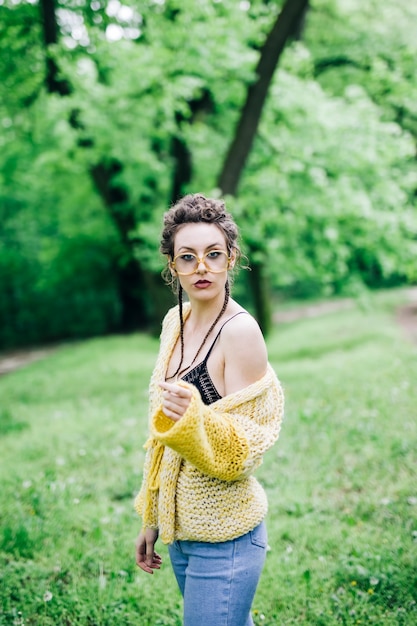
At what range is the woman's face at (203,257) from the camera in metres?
2.10

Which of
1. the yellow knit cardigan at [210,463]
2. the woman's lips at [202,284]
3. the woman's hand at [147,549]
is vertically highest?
the woman's lips at [202,284]

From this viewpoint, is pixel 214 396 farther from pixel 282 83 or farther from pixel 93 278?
pixel 93 278

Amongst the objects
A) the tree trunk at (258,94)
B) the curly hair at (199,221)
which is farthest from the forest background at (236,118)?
the curly hair at (199,221)

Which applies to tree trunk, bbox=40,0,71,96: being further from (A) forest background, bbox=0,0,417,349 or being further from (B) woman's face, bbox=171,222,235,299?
(B) woman's face, bbox=171,222,235,299

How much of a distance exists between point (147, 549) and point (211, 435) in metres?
0.77

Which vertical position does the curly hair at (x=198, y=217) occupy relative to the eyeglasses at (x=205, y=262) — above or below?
above

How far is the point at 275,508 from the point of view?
15.0ft

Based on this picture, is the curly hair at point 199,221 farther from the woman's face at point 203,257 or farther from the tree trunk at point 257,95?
the tree trunk at point 257,95

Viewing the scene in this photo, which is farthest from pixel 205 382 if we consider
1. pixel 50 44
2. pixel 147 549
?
pixel 50 44

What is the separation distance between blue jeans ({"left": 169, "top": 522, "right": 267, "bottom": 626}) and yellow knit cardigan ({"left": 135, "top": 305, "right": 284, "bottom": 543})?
0.05 metres

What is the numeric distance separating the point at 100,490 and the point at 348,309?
17.6 metres

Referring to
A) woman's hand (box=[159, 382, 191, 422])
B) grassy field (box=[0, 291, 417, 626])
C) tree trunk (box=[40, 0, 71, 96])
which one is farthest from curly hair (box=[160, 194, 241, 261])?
tree trunk (box=[40, 0, 71, 96])

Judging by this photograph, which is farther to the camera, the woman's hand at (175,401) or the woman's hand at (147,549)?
the woman's hand at (147,549)

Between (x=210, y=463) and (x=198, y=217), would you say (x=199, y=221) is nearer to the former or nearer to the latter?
(x=198, y=217)
